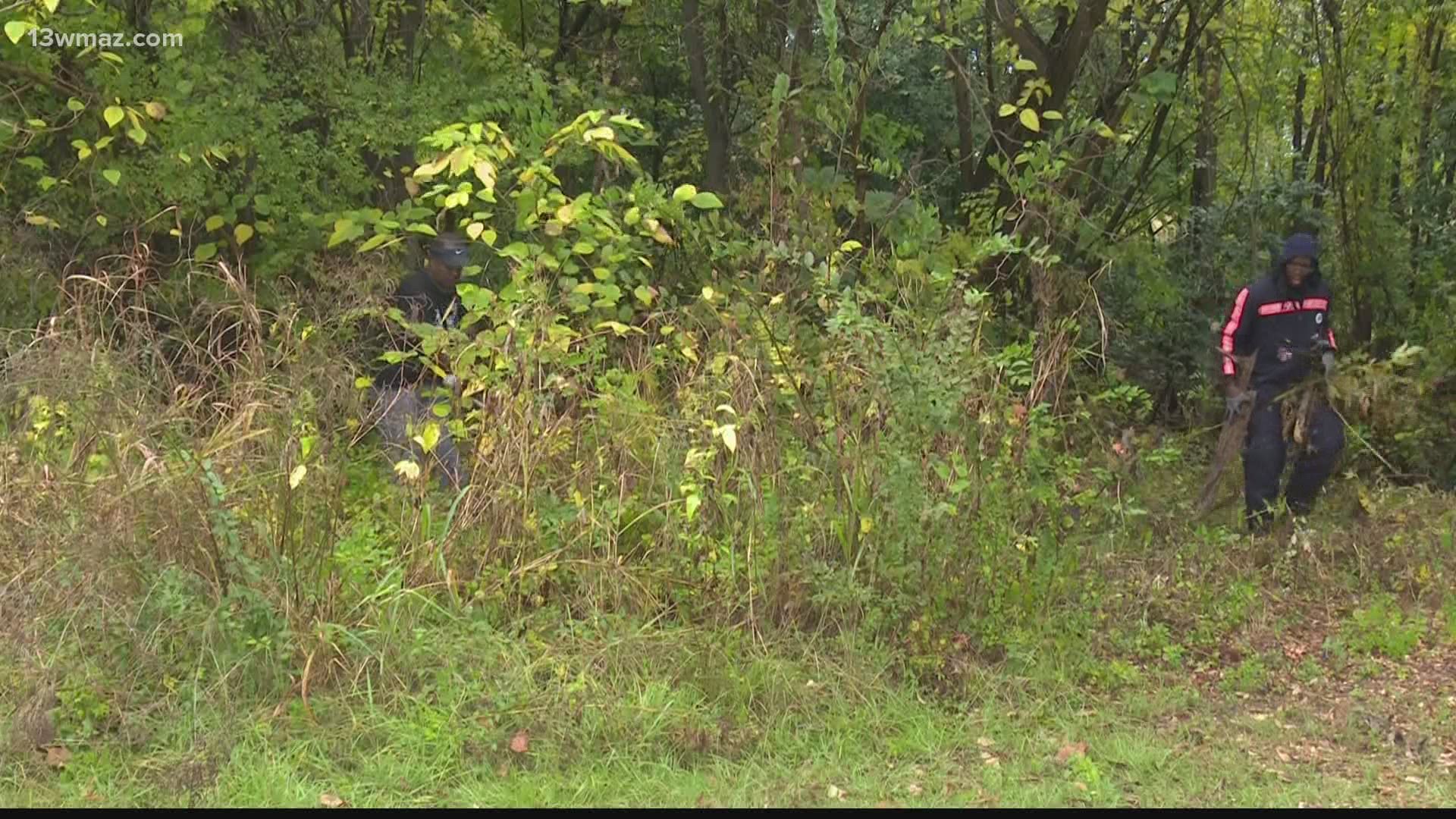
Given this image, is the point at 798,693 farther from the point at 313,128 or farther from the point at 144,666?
→ the point at 313,128

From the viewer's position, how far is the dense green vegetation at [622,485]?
4305mm

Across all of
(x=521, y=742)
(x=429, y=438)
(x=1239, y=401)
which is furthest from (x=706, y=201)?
(x=1239, y=401)

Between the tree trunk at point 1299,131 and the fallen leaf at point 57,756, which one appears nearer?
the fallen leaf at point 57,756

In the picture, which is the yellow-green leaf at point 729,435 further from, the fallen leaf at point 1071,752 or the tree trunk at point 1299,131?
the tree trunk at point 1299,131

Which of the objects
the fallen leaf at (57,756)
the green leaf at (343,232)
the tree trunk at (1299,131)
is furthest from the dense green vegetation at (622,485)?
the tree trunk at (1299,131)

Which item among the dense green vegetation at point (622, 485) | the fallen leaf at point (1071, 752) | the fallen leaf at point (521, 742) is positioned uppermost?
the dense green vegetation at point (622, 485)

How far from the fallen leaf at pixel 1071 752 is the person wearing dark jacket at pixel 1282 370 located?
313 cm

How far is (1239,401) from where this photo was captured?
23.2 feet

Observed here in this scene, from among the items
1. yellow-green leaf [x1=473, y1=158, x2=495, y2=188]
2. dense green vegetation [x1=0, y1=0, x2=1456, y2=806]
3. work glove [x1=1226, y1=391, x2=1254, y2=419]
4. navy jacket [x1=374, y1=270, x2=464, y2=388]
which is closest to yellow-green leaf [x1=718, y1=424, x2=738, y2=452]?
dense green vegetation [x1=0, y1=0, x2=1456, y2=806]

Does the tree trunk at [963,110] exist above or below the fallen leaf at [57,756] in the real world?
above

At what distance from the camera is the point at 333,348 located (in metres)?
5.65

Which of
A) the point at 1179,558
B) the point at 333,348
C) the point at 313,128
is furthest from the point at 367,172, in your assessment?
the point at 1179,558

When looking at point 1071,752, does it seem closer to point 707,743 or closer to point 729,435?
point 707,743
